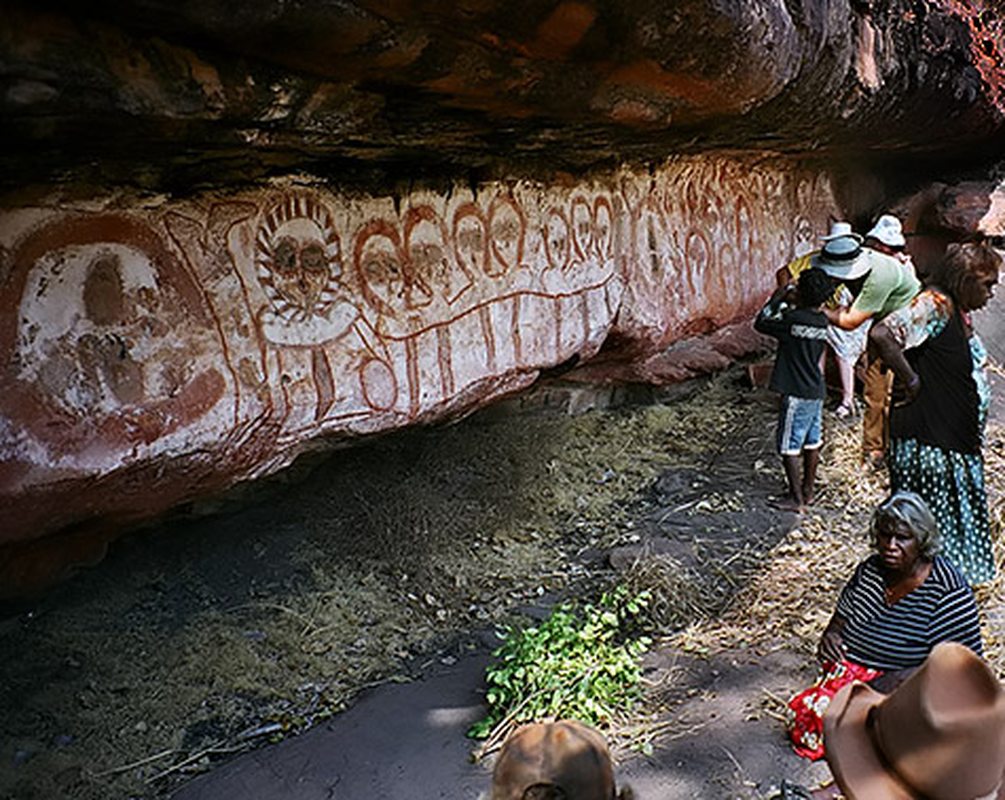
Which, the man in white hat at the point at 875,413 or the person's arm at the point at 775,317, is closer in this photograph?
the person's arm at the point at 775,317

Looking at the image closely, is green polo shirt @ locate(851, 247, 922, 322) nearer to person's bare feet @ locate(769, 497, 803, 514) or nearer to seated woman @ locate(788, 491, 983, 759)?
person's bare feet @ locate(769, 497, 803, 514)

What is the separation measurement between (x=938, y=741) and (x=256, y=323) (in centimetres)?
242

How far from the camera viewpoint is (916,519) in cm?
246

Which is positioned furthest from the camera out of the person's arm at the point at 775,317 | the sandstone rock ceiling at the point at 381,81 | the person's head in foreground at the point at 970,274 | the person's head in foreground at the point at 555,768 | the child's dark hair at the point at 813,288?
the person's arm at the point at 775,317

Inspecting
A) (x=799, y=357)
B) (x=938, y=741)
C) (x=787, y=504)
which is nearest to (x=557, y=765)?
(x=938, y=741)

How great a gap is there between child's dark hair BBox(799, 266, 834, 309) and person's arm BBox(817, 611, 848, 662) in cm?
200

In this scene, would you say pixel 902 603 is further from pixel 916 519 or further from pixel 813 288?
pixel 813 288

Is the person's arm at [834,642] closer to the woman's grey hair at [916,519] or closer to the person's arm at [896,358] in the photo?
the woman's grey hair at [916,519]

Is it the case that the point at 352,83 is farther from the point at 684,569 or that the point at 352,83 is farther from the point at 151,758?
the point at 684,569

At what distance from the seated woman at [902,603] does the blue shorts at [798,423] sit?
1.87 m

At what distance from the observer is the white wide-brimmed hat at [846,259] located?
16.5 feet

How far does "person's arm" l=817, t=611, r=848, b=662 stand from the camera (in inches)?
105

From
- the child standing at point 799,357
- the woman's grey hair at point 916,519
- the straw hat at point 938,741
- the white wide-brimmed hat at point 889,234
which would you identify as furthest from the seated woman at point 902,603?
the white wide-brimmed hat at point 889,234

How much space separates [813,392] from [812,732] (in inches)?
81.3
